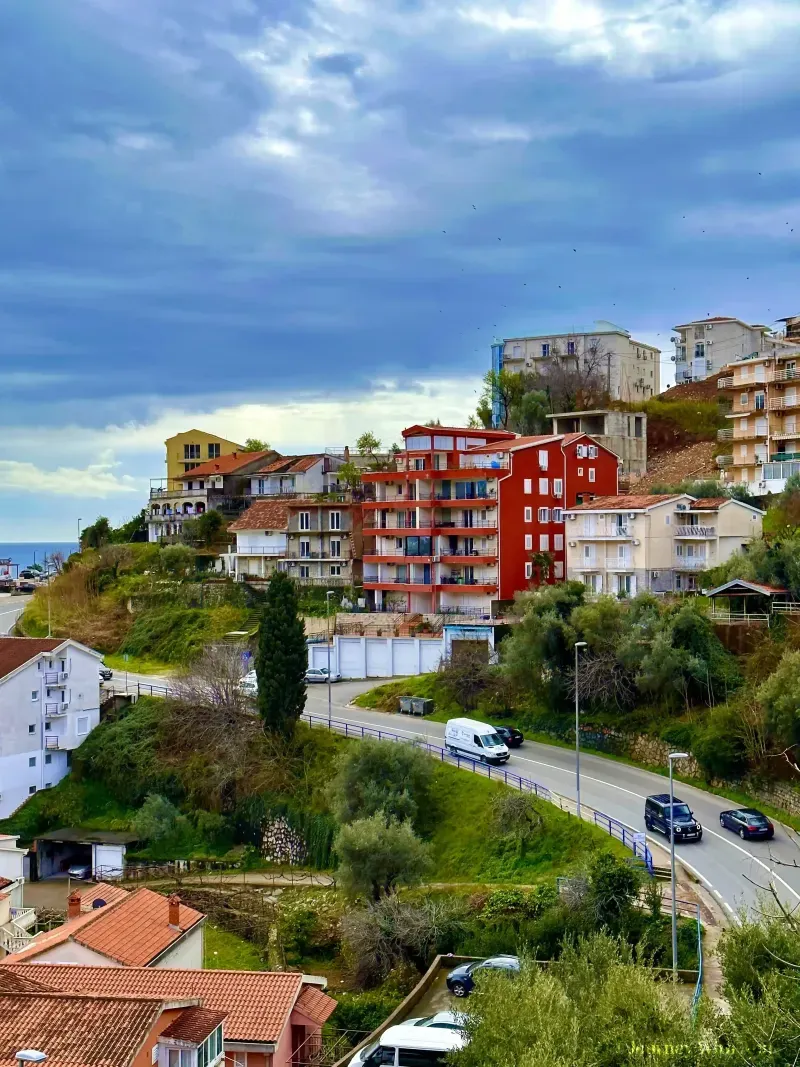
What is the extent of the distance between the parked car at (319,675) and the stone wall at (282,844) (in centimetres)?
1540

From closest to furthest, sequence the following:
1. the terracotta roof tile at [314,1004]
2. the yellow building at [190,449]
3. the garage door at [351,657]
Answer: the terracotta roof tile at [314,1004], the garage door at [351,657], the yellow building at [190,449]

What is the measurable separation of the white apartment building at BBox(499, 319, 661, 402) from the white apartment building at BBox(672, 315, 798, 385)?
5.23 meters

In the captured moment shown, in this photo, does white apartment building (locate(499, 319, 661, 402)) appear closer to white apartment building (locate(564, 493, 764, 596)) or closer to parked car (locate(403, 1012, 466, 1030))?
white apartment building (locate(564, 493, 764, 596))

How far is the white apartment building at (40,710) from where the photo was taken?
60.2m

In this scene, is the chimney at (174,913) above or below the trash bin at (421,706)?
below

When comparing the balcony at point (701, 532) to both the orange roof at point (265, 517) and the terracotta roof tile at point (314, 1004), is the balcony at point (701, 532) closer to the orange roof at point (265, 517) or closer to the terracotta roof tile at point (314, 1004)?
the orange roof at point (265, 517)

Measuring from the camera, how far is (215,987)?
27.1 metres

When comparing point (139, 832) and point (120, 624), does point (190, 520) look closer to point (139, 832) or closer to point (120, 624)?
point (120, 624)

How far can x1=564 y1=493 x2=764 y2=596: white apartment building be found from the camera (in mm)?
64312

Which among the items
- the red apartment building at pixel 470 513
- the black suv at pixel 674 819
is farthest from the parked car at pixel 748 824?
the red apartment building at pixel 470 513

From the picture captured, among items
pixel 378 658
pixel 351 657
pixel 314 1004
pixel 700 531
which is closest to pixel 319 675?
pixel 351 657

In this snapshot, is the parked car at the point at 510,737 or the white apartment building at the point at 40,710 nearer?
the parked car at the point at 510,737

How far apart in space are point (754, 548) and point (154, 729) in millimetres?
31685

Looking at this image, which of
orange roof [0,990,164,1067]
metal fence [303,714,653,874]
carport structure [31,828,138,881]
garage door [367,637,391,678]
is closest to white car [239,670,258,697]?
metal fence [303,714,653,874]
